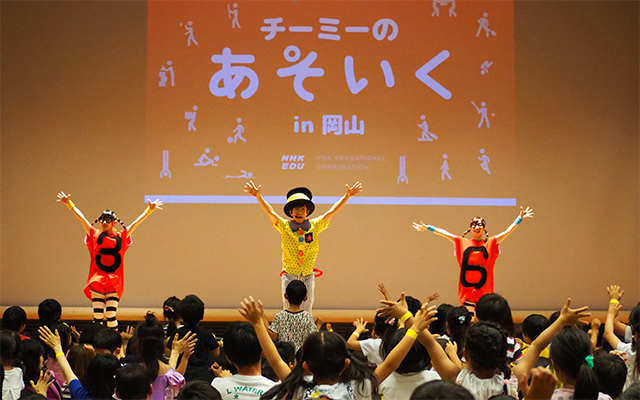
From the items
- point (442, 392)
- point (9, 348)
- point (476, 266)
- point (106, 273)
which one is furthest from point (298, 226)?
point (442, 392)

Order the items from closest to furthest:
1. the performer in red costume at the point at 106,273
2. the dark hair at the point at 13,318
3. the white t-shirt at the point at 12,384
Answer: the white t-shirt at the point at 12,384 < the dark hair at the point at 13,318 < the performer in red costume at the point at 106,273

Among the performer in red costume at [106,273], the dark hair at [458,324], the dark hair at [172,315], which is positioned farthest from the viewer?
the performer in red costume at [106,273]

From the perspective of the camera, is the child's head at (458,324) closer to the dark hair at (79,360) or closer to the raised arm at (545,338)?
the raised arm at (545,338)

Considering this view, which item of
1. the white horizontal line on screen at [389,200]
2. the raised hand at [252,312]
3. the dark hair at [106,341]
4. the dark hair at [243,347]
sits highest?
the white horizontal line on screen at [389,200]

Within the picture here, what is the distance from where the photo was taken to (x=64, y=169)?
21.0 ft

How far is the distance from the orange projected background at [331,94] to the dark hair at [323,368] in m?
4.19

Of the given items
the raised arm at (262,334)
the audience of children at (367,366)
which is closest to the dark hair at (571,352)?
the audience of children at (367,366)

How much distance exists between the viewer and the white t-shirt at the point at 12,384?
2.55m

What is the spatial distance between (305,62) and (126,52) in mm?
1842

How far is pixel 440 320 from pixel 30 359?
2.18 m

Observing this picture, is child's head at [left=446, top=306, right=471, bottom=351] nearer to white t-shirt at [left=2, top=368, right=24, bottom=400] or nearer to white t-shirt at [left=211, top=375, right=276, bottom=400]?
white t-shirt at [left=211, top=375, right=276, bottom=400]

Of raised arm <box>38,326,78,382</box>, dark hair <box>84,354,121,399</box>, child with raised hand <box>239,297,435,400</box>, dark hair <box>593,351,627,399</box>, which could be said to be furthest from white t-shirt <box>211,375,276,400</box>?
dark hair <box>593,351,627,399</box>

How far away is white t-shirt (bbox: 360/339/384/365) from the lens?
296 cm

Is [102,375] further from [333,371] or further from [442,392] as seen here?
[442,392]
